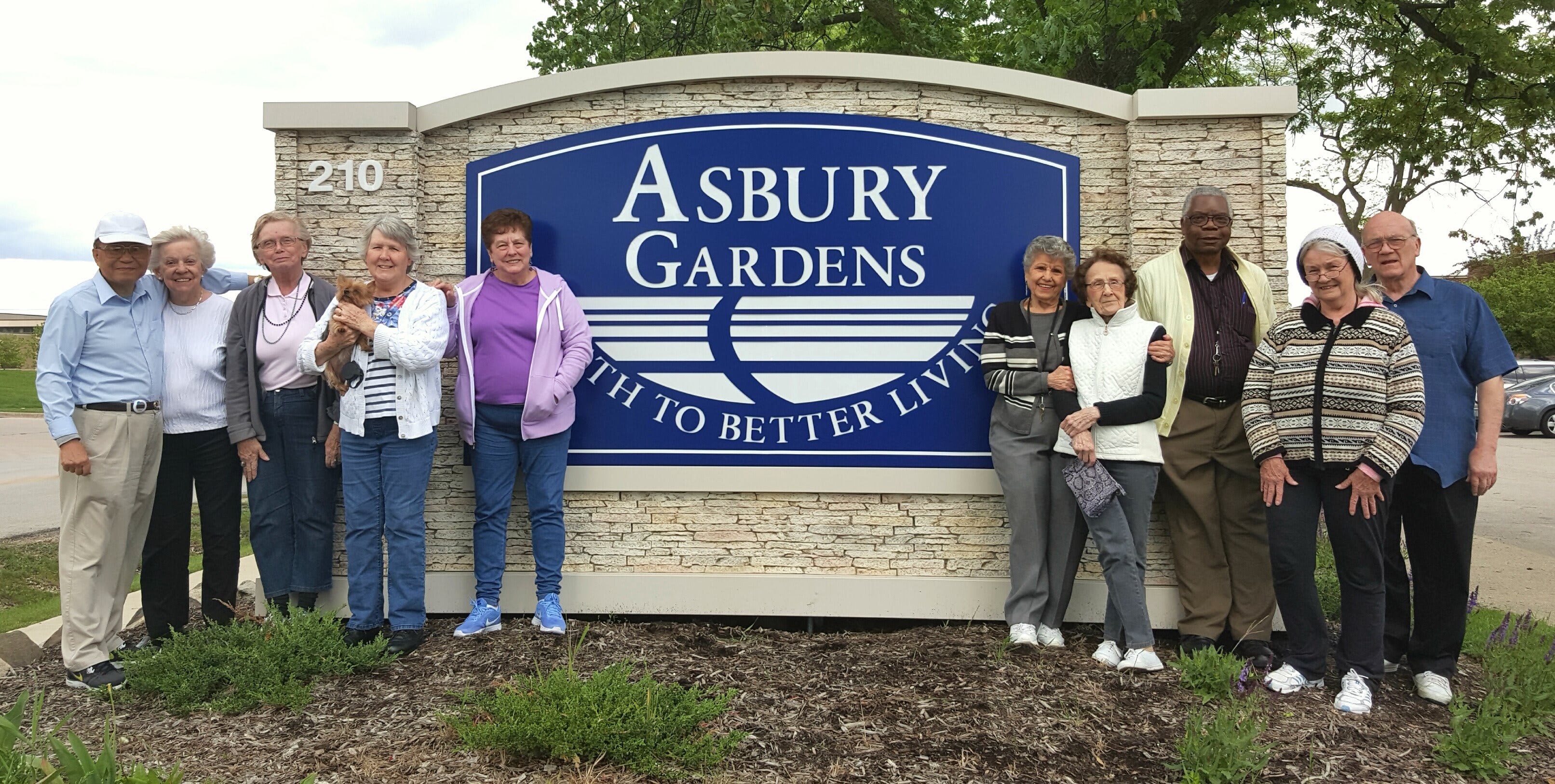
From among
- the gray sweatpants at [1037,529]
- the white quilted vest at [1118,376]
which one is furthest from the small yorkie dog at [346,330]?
the white quilted vest at [1118,376]

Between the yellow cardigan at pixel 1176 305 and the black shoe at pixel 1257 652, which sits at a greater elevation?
the yellow cardigan at pixel 1176 305

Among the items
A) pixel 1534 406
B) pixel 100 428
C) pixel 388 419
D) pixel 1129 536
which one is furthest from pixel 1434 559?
pixel 1534 406

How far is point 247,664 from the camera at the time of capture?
368cm

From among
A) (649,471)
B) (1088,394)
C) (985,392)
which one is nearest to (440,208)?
(649,471)

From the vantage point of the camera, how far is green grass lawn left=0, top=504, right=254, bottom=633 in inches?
216

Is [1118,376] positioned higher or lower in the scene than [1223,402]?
higher

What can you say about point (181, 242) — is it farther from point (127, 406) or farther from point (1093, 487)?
point (1093, 487)

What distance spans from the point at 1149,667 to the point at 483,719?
8.59 ft

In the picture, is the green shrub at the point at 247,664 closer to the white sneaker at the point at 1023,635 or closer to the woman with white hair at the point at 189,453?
the woman with white hair at the point at 189,453

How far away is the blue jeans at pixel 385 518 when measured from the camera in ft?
13.4

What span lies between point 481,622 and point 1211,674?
311cm

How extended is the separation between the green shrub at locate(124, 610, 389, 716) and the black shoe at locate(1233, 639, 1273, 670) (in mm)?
3627

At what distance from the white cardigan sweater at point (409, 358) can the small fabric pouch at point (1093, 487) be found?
2.71 meters

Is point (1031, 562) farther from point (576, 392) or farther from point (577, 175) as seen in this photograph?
point (577, 175)
